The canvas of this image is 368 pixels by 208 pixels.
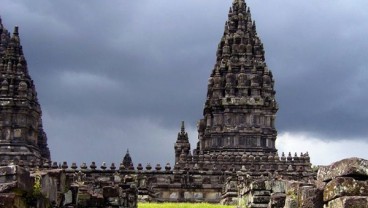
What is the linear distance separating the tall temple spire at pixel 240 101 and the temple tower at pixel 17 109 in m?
15.9

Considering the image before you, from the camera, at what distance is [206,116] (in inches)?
2872

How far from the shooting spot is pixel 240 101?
7062 cm

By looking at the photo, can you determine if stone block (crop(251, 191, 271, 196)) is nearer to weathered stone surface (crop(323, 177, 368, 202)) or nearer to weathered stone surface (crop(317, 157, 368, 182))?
weathered stone surface (crop(317, 157, 368, 182))

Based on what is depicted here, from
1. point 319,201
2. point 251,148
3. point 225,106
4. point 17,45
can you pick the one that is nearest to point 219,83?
point 225,106

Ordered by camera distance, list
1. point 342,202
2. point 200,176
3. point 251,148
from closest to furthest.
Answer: point 342,202, point 200,176, point 251,148

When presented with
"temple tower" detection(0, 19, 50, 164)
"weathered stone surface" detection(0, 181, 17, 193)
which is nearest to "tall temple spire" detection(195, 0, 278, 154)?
"temple tower" detection(0, 19, 50, 164)

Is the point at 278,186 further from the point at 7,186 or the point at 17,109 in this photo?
the point at 17,109

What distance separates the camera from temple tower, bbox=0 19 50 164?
65.6 m

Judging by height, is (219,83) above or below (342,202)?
above

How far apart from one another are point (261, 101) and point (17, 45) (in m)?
23.0

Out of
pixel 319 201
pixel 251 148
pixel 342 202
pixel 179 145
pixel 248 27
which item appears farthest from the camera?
pixel 179 145

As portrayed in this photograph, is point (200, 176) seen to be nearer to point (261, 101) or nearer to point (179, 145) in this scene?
point (261, 101)

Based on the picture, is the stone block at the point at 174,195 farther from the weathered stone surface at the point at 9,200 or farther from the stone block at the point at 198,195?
the weathered stone surface at the point at 9,200

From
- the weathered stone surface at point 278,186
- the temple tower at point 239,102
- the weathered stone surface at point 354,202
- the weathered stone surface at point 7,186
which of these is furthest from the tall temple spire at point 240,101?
the weathered stone surface at point 354,202
